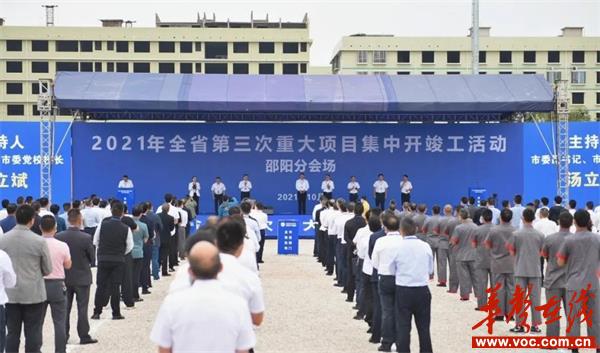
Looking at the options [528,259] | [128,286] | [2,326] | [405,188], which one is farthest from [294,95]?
[2,326]

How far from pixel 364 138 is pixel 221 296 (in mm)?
30343

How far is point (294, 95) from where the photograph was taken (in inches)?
1286

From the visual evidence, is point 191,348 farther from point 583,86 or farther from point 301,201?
point 583,86

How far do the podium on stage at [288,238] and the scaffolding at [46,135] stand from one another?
30.5 ft

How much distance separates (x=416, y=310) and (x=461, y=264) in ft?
21.9

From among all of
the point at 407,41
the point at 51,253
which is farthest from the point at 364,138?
the point at 407,41

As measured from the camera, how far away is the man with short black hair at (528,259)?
485 inches

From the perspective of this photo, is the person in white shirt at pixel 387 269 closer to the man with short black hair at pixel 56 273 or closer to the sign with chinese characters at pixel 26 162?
the man with short black hair at pixel 56 273

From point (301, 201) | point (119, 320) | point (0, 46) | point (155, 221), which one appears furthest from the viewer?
point (0, 46)

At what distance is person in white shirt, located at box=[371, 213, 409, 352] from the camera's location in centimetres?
997

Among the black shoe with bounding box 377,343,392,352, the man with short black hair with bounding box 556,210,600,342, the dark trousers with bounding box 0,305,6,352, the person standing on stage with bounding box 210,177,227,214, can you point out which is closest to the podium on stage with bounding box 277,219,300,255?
the person standing on stage with bounding box 210,177,227,214

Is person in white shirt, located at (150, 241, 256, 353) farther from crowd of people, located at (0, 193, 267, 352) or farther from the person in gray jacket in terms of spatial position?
the person in gray jacket

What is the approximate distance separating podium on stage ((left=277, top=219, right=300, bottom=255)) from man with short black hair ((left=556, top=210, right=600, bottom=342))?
50.3 ft

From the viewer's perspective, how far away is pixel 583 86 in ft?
265
